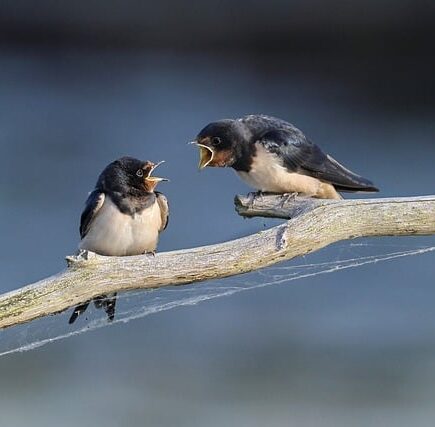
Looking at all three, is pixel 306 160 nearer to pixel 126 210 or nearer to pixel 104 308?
pixel 126 210

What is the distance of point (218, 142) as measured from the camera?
233cm

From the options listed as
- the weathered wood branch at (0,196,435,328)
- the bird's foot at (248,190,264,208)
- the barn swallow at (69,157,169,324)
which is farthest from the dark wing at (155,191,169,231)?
the weathered wood branch at (0,196,435,328)

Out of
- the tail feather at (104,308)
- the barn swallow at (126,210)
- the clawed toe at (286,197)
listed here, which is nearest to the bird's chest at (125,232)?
the barn swallow at (126,210)

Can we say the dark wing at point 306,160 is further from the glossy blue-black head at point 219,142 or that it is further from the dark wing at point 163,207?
the dark wing at point 163,207

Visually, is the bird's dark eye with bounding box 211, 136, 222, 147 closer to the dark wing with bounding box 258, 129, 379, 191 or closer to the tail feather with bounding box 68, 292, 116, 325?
the dark wing with bounding box 258, 129, 379, 191

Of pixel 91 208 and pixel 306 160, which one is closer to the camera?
pixel 91 208

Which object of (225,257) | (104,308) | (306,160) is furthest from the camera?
(306,160)

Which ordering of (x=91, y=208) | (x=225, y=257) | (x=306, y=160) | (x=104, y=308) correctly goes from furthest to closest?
(x=306, y=160) → (x=91, y=208) → (x=104, y=308) → (x=225, y=257)

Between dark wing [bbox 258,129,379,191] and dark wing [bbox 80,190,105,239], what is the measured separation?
1.10 ft

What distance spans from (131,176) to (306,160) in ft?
1.23

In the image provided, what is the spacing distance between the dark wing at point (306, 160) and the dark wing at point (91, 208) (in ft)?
1.10

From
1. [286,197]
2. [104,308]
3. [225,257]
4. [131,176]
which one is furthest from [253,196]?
[225,257]

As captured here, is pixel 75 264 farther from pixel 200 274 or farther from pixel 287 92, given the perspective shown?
pixel 287 92

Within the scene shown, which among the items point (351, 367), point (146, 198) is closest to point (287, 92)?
point (351, 367)
